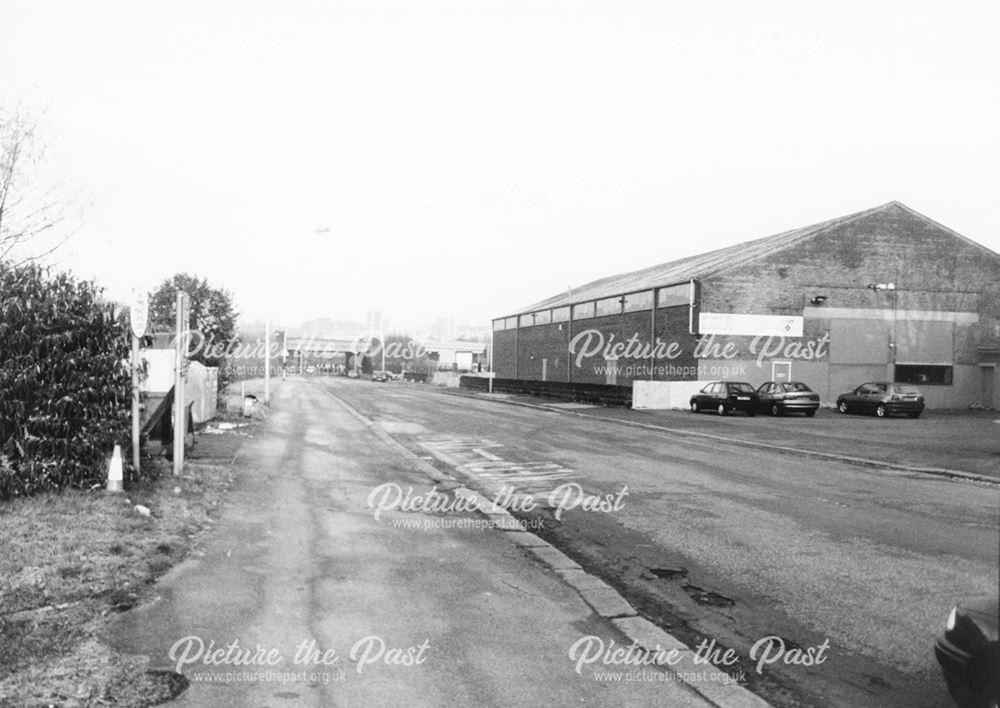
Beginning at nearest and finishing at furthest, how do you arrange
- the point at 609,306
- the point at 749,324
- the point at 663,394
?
1. the point at 663,394
2. the point at 749,324
3. the point at 609,306

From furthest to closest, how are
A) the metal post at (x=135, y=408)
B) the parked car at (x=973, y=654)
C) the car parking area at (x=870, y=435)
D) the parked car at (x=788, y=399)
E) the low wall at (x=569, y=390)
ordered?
the low wall at (x=569, y=390)
the parked car at (x=788, y=399)
the car parking area at (x=870, y=435)
the metal post at (x=135, y=408)
the parked car at (x=973, y=654)

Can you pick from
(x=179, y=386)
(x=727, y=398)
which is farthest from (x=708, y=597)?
(x=727, y=398)

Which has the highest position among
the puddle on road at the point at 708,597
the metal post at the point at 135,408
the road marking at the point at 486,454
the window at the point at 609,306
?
the window at the point at 609,306

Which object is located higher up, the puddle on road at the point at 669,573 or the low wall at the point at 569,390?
the low wall at the point at 569,390

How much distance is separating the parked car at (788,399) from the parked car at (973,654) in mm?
29863

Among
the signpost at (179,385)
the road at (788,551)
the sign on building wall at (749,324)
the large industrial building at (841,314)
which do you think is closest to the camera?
the road at (788,551)

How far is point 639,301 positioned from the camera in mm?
43406

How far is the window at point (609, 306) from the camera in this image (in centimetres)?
4593

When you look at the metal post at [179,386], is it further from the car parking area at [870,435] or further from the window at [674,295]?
the window at [674,295]

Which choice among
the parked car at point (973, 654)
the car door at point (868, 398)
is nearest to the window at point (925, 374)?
the car door at point (868, 398)

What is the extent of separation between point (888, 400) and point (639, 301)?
14.4 m

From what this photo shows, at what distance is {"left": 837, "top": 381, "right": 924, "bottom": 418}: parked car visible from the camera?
3272 cm

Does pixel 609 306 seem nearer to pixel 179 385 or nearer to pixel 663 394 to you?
pixel 663 394

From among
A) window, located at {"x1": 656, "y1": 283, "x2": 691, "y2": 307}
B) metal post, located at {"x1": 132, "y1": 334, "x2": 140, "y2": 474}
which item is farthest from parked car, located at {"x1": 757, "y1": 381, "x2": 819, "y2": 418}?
metal post, located at {"x1": 132, "y1": 334, "x2": 140, "y2": 474}
